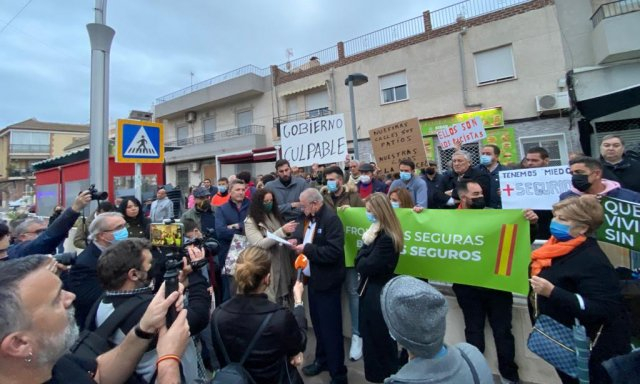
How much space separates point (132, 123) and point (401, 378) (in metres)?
5.08

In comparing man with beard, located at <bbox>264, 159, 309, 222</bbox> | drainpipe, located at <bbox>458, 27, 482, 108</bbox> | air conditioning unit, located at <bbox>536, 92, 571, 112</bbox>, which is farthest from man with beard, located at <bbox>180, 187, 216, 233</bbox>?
air conditioning unit, located at <bbox>536, 92, 571, 112</bbox>

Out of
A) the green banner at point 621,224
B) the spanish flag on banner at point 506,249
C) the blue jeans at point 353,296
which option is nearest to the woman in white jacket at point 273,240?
the blue jeans at point 353,296

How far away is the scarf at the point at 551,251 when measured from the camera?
2.15 meters

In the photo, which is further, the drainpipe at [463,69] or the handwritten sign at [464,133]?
the drainpipe at [463,69]

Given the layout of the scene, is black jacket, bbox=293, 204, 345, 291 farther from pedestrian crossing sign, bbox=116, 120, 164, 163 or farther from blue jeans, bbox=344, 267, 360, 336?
pedestrian crossing sign, bbox=116, 120, 164, 163

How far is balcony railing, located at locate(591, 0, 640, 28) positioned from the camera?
1009 centimetres

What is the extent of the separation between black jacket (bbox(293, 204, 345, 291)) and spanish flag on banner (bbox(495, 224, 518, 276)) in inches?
55.3

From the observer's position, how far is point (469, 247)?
3.16m

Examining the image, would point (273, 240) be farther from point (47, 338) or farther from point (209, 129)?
point (209, 129)

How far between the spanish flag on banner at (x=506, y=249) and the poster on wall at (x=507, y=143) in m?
10.3

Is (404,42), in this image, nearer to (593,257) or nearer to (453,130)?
(453,130)

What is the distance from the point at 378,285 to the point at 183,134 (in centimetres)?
2365

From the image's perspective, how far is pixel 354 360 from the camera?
142 inches

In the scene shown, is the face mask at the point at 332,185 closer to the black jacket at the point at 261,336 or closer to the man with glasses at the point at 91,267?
the man with glasses at the point at 91,267
